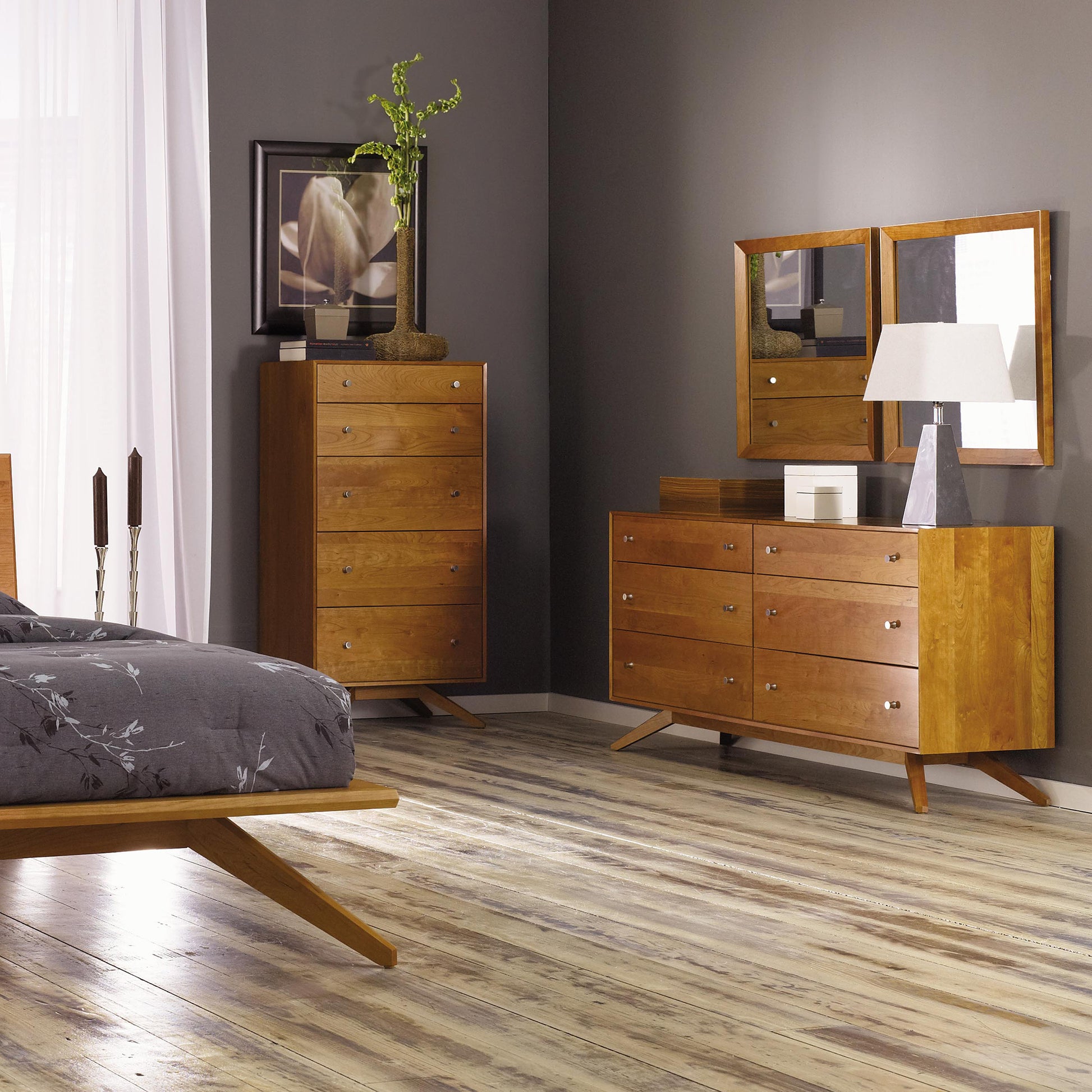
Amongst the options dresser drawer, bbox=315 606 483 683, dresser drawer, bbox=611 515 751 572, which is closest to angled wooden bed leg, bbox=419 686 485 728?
dresser drawer, bbox=315 606 483 683

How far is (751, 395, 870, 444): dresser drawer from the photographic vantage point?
15.2 feet

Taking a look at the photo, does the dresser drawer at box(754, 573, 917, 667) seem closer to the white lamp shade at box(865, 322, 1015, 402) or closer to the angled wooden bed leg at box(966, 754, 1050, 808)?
the angled wooden bed leg at box(966, 754, 1050, 808)

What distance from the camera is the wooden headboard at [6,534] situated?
4285 mm

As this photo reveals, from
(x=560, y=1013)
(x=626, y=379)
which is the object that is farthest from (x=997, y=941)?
(x=626, y=379)

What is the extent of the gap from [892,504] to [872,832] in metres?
1.12

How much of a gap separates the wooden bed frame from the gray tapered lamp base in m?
1.89

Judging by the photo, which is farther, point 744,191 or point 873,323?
point 744,191

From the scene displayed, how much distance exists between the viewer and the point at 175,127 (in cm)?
529

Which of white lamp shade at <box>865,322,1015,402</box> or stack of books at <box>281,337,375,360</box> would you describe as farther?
stack of books at <box>281,337,375,360</box>

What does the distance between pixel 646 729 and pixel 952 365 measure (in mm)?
1527

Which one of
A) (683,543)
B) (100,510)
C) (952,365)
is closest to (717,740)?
(683,543)

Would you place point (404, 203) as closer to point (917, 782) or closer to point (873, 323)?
point (873, 323)

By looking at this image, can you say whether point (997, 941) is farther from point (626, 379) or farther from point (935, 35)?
point (626, 379)

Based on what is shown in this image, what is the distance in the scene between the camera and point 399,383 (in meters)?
5.19
